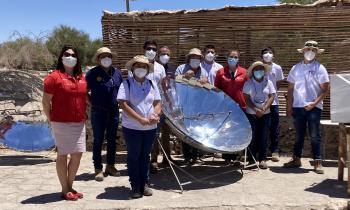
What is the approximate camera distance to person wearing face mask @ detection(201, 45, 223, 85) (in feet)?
26.7

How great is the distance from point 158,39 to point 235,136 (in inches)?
123

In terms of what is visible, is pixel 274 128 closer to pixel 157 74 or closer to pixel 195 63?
pixel 195 63

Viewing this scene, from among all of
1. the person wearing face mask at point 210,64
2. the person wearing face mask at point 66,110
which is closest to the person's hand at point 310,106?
the person wearing face mask at point 210,64

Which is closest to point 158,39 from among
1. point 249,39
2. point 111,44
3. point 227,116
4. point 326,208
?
point 111,44

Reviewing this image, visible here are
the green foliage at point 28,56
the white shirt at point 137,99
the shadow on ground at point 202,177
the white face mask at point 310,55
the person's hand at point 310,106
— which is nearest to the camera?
the white shirt at point 137,99

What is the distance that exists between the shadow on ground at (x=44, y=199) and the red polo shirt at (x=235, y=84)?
10.7ft

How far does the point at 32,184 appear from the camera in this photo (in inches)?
274

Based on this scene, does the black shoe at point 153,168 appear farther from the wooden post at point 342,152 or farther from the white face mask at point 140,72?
the wooden post at point 342,152

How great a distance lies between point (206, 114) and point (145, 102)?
6.16 ft

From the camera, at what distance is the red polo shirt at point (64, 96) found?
226 inches

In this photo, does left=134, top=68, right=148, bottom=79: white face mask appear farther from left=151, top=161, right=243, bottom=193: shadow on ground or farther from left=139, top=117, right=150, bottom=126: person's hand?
left=151, top=161, right=243, bottom=193: shadow on ground

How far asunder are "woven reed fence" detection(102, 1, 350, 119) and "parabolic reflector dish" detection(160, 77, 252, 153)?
1.79m

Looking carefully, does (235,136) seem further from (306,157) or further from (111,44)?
(111,44)

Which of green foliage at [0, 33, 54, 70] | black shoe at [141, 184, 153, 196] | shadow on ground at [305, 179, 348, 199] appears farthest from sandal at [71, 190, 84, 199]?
green foliage at [0, 33, 54, 70]
